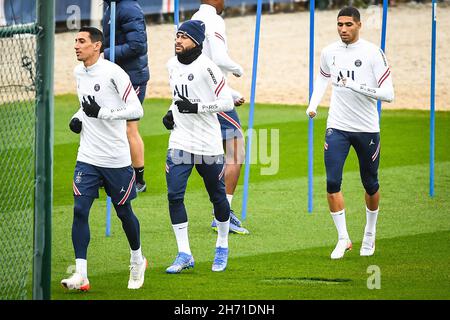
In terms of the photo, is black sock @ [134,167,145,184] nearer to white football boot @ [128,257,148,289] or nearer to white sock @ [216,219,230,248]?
white sock @ [216,219,230,248]

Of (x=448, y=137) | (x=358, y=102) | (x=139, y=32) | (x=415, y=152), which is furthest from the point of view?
(x=448, y=137)

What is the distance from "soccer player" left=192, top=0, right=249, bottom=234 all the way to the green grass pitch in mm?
539

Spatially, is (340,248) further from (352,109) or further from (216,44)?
(216,44)

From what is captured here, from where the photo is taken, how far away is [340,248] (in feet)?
35.8

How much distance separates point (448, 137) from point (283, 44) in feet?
34.2

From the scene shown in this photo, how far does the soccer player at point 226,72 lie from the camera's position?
11758mm

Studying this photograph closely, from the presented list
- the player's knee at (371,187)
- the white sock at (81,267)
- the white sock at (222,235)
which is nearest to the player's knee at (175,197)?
the white sock at (222,235)

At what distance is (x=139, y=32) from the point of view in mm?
12938

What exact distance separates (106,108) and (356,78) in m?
2.50

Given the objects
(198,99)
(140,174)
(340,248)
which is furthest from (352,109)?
(140,174)

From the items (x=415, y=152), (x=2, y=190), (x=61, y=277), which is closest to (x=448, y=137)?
(x=415, y=152)

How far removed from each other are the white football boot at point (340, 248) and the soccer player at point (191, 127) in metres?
1.10

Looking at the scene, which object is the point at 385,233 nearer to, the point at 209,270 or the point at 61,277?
the point at 209,270
